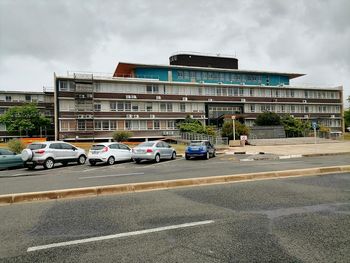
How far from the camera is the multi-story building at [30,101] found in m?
60.1

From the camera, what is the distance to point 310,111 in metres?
67.4

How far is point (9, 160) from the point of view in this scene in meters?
18.6

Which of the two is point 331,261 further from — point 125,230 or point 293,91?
point 293,91

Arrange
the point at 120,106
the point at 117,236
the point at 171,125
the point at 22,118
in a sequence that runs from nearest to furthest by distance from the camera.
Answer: the point at 117,236, the point at 120,106, the point at 171,125, the point at 22,118

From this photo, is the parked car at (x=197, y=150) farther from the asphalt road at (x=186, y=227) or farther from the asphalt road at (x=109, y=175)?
the asphalt road at (x=186, y=227)

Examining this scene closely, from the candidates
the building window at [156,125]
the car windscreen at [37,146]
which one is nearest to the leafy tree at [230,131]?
the building window at [156,125]

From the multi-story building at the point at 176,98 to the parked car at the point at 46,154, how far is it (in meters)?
30.6

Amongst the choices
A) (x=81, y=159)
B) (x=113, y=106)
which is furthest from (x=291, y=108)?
(x=81, y=159)

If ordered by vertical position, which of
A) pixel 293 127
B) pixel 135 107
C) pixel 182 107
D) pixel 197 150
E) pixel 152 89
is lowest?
pixel 197 150

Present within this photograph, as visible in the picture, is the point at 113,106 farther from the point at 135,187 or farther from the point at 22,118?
the point at 135,187

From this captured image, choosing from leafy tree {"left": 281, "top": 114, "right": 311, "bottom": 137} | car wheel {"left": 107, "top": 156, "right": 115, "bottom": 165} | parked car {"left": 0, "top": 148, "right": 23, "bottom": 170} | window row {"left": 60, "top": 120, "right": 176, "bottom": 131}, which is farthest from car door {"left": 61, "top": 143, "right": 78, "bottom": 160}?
leafy tree {"left": 281, "top": 114, "right": 311, "bottom": 137}

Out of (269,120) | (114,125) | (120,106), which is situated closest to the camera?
(114,125)

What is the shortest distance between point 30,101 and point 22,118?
764 centimetres

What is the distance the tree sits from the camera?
2200 inches
